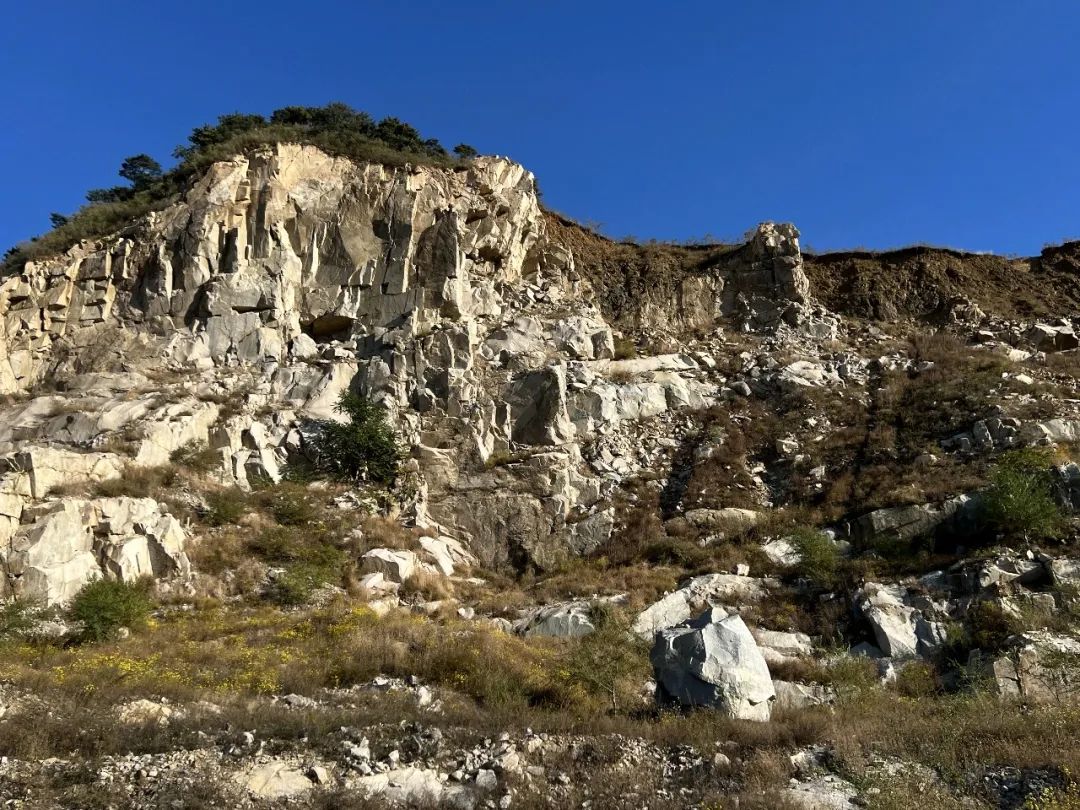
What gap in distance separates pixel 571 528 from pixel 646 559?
8.27 feet

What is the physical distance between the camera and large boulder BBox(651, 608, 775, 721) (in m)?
8.75

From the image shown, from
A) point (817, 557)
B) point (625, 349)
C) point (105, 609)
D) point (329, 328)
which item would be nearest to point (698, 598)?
point (817, 557)

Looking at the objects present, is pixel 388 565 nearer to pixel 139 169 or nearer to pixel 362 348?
pixel 362 348

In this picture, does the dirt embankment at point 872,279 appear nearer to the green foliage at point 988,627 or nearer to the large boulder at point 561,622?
the large boulder at point 561,622

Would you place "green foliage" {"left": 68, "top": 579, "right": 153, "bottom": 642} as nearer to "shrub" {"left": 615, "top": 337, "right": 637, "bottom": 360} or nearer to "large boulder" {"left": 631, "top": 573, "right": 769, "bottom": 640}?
"large boulder" {"left": 631, "top": 573, "right": 769, "bottom": 640}

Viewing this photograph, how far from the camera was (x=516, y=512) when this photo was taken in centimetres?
1922

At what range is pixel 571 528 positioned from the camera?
63.0 ft

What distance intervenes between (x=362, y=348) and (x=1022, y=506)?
18.9 m

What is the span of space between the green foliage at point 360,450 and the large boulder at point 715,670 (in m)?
11.3

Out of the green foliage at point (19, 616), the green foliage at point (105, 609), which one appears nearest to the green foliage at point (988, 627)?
the green foliage at point (105, 609)

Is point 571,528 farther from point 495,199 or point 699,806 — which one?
point 495,199

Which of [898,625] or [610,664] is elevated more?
[610,664]

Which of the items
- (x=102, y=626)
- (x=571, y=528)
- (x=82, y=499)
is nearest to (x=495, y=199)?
(x=571, y=528)

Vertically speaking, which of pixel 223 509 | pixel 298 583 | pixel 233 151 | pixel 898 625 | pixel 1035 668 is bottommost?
pixel 1035 668
